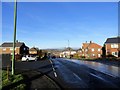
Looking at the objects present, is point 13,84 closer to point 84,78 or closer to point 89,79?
point 89,79

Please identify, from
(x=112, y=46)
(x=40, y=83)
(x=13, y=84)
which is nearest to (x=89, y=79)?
(x=40, y=83)

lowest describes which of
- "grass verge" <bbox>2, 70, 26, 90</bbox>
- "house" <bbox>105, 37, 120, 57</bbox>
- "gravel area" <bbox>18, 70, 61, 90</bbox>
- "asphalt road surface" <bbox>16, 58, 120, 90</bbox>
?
"asphalt road surface" <bbox>16, 58, 120, 90</bbox>

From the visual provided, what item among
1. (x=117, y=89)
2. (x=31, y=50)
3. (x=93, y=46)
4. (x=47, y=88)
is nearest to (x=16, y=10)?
(x=47, y=88)

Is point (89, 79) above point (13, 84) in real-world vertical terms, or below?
below

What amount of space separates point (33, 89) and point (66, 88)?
5.91ft

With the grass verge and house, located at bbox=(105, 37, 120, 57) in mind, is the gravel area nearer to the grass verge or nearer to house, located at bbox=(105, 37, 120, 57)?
the grass verge

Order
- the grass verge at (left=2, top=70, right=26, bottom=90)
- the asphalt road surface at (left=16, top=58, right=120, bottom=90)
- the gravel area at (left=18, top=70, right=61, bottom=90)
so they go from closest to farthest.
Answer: the grass verge at (left=2, top=70, right=26, bottom=90)
the gravel area at (left=18, top=70, right=61, bottom=90)
the asphalt road surface at (left=16, top=58, right=120, bottom=90)

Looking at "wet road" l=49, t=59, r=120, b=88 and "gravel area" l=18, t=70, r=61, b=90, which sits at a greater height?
"gravel area" l=18, t=70, r=61, b=90

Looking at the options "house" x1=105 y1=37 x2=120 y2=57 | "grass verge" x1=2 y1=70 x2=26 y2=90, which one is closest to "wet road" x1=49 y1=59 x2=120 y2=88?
"grass verge" x1=2 y1=70 x2=26 y2=90

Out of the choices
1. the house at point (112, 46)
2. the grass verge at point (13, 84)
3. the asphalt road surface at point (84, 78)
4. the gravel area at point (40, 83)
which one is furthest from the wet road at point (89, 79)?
the house at point (112, 46)

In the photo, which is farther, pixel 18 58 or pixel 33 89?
pixel 18 58

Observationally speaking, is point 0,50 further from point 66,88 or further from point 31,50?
point 66,88

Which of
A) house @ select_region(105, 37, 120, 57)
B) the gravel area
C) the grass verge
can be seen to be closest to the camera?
the grass verge

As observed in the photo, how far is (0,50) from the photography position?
117m
